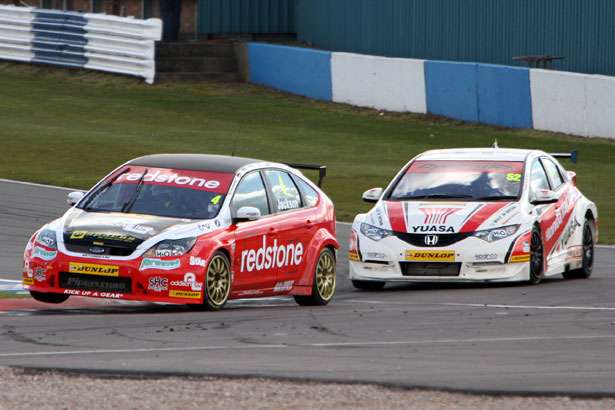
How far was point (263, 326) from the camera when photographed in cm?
935

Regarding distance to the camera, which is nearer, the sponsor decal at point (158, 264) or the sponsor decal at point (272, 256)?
the sponsor decal at point (158, 264)

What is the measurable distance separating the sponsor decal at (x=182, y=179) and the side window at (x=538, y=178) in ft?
13.1

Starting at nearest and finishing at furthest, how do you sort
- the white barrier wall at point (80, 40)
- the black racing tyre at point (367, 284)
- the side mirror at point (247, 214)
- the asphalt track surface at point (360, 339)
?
the asphalt track surface at point (360, 339)
the side mirror at point (247, 214)
the black racing tyre at point (367, 284)
the white barrier wall at point (80, 40)

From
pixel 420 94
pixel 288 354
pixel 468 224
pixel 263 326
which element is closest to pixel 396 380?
pixel 288 354

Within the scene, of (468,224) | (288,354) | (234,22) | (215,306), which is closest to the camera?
(288,354)

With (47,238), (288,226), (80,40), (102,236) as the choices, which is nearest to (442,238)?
(288,226)

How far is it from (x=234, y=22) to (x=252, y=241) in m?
31.5

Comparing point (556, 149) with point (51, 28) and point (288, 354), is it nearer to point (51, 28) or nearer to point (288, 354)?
point (51, 28)

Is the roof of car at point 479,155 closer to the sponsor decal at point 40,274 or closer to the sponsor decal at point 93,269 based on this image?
the sponsor decal at point 93,269

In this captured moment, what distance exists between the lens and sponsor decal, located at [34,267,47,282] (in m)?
10.2

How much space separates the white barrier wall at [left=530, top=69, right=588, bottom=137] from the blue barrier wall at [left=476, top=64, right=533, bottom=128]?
0.25m

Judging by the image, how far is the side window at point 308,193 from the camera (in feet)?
39.3

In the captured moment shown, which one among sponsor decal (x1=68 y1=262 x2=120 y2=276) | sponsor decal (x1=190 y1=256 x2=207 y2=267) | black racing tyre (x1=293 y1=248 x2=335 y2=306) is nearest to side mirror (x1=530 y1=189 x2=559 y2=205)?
black racing tyre (x1=293 y1=248 x2=335 y2=306)

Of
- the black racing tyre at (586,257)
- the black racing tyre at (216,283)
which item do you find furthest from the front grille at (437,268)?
the black racing tyre at (216,283)
